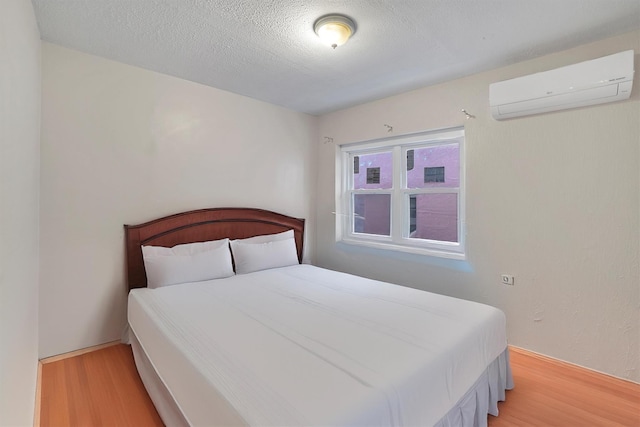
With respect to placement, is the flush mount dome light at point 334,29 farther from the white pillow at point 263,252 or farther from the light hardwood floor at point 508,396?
the light hardwood floor at point 508,396

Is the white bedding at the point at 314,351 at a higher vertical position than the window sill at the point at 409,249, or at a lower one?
lower

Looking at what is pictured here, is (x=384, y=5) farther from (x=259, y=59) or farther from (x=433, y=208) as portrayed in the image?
(x=433, y=208)

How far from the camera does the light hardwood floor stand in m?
1.70

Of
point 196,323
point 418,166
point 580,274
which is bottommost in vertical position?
point 196,323

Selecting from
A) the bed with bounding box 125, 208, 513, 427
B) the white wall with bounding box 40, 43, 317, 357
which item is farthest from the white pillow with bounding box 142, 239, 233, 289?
the white wall with bounding box 40, 43, 317, 357

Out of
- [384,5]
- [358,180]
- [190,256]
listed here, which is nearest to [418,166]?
[358,180]

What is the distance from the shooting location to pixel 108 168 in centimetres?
247

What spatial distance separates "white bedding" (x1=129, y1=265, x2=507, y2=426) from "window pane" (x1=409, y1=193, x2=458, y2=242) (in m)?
0.99

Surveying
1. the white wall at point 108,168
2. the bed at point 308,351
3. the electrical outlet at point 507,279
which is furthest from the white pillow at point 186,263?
the electrical outlet at point 507,279

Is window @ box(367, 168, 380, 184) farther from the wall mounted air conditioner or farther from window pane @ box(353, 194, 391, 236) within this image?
the wall mounted air conditioner

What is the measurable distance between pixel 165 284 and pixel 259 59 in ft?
6.43

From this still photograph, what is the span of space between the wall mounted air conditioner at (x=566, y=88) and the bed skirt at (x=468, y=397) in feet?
5.81

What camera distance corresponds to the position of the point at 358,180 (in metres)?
3.88

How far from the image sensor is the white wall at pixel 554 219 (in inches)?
80.4
